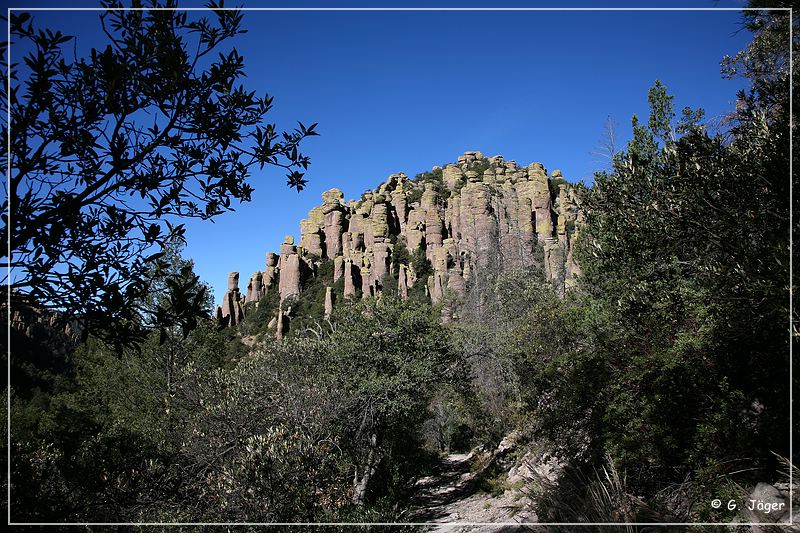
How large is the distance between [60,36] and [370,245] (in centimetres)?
7390

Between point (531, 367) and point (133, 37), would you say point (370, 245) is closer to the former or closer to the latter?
point (531, 367)

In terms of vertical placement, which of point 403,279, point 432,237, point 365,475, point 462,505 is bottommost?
point 462,505

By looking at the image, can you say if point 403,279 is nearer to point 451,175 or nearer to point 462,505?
point 451,175

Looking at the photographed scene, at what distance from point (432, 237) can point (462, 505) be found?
196 ft

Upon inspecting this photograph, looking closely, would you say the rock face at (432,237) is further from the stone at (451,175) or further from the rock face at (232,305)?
the stone at (451,175)

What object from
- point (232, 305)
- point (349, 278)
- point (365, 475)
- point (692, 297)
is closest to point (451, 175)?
point (349, 278)

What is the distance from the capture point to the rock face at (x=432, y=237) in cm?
6225

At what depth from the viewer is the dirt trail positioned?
31.9 feet

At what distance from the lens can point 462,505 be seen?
548 inches

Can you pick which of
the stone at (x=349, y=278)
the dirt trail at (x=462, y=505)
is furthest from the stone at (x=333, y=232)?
the dirt trail at (x=462, y=505)

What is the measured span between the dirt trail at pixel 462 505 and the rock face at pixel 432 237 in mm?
37606

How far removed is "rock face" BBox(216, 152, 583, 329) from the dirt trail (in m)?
37.6

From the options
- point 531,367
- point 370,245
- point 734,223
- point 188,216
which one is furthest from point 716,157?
point 370,245

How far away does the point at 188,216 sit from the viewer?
10.4ft
